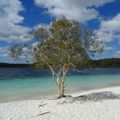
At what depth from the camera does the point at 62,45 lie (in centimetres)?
1648

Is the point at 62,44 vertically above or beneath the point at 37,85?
above

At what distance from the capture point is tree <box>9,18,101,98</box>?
1645 centimetres

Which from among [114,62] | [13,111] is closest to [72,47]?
[13,111]

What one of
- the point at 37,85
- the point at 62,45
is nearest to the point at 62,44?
the point at 62,45

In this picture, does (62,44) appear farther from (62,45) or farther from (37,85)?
(37,85)

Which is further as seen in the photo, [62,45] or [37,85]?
[37,85]

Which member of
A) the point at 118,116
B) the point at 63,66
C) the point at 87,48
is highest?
the point at 87,48

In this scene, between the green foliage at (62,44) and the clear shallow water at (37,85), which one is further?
the clear shallow water at (37,85)

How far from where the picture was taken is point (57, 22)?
1647 centimetres

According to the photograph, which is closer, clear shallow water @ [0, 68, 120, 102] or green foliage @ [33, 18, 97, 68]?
green foliage @ [33, 18, 97, 68]

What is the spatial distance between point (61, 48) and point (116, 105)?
5303mm

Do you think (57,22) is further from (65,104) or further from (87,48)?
(65,104)

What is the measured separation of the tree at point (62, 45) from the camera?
16453mm

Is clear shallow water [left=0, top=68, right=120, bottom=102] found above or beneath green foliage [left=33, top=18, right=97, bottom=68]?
beneath
